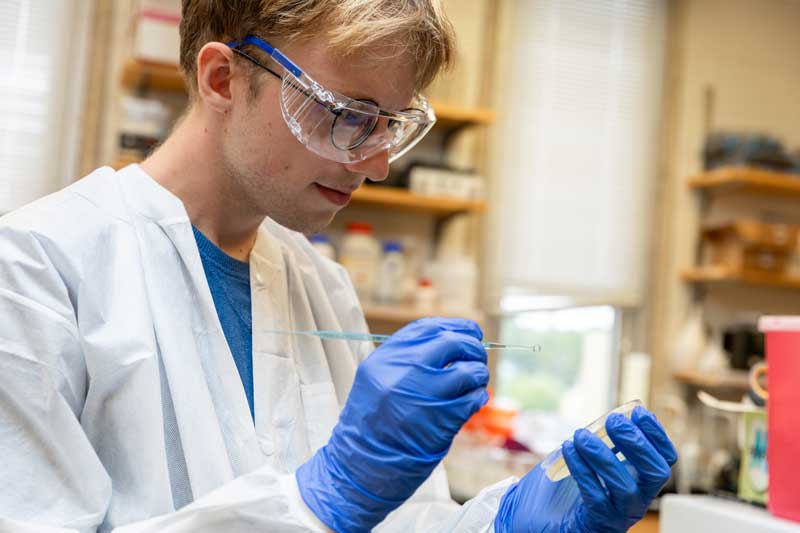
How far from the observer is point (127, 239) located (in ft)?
3.86

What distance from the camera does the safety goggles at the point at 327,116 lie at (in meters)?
1.21

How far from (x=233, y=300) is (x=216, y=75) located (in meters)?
0.33

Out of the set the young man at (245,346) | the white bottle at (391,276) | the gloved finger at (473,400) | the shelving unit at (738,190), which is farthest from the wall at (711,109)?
the gloved finger at (473,400)

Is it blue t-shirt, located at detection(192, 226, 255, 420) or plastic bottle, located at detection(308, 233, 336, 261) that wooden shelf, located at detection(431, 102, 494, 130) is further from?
blue t-shirt, located at detection(192, 226, 255, 420)

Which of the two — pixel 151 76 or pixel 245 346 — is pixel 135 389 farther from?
pixel 151 76

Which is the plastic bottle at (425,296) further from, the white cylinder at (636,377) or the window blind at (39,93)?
the window blind at (39,93)

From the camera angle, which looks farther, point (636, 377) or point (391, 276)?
point (391, 276)

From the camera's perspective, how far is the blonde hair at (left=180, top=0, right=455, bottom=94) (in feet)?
3.93

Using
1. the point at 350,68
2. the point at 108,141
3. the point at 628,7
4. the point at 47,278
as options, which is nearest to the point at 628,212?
the point at 628,7

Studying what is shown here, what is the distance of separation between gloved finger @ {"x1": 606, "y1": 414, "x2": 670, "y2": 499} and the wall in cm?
331

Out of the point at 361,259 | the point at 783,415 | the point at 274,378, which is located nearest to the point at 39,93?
the point at 361,259

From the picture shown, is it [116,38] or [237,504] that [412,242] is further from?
[237,504]

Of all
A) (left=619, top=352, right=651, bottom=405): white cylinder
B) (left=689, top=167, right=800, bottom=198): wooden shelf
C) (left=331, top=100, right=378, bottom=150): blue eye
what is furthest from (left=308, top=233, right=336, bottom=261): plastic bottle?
(left=331, top=100, right=378, bottom=150): blue eye

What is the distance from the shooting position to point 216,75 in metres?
1.27
